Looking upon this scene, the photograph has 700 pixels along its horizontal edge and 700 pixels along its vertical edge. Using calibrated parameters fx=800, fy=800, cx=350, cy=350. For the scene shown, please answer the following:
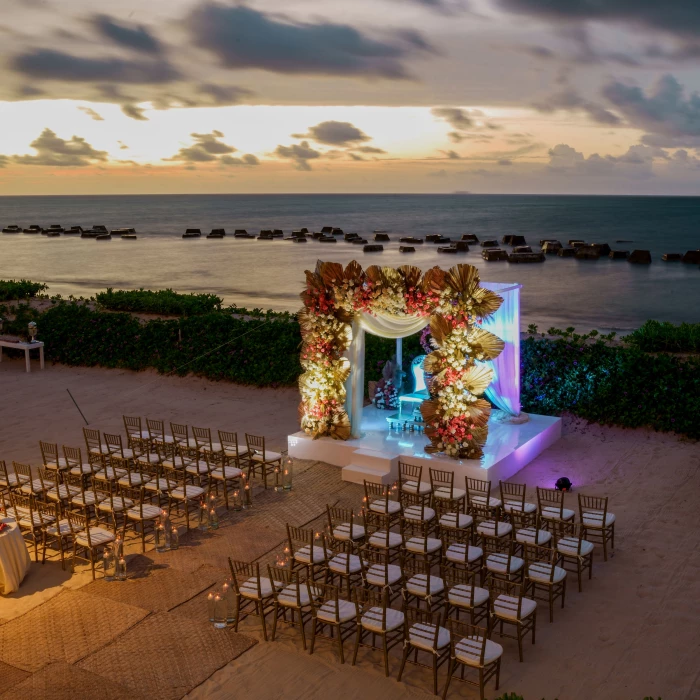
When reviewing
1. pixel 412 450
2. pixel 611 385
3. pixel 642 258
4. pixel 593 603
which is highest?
pixel 642 258

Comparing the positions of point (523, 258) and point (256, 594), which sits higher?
point (523, 258)

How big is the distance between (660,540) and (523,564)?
2.96m

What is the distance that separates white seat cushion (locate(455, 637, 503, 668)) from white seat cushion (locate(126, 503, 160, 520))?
5122mm

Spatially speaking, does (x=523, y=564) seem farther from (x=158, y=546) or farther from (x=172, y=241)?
(x=172, y=241)

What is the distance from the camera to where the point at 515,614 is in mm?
8461

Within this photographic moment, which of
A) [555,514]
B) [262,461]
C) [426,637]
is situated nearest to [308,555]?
[426,637]

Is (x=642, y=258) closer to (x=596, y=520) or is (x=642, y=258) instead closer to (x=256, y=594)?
(x=596, y=520)

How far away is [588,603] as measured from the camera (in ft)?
31.7

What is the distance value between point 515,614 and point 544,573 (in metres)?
1.09

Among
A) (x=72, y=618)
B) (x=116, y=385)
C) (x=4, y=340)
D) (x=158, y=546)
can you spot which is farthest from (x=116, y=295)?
(x=72, y=618)

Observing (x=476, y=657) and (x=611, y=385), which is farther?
(x=611, y=385)

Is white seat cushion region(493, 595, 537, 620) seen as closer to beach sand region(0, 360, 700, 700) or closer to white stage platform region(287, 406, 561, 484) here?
beach sand region(0, 360, 700, 700)

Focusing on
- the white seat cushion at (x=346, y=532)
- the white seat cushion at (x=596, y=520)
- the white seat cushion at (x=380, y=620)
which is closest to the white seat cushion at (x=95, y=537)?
the white seat cushion at (x=346, y=532)

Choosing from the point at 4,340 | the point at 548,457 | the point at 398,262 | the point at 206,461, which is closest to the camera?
the point at 206,461
